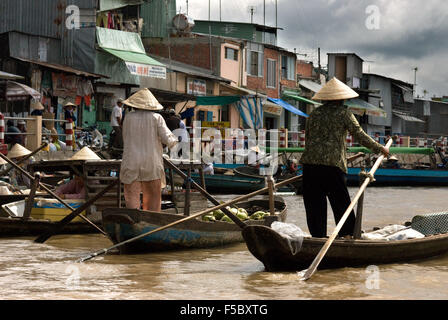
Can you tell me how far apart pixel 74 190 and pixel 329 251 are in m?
4.72

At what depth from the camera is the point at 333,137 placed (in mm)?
7238

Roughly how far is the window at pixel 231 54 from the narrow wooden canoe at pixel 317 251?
83.1ft

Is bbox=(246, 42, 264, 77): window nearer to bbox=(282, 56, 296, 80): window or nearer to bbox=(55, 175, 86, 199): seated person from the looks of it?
bbox=(282, 56, 296, 80): window

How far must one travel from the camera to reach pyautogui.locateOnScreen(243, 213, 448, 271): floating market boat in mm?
6703

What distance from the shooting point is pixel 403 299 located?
5.99 metres

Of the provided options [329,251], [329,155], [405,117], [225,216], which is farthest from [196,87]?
[405,117]

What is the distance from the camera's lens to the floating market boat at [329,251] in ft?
22.0

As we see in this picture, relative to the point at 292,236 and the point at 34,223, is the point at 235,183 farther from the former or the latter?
the point at 292,236

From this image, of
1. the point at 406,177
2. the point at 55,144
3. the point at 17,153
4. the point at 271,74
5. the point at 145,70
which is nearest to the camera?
the point at 17,153

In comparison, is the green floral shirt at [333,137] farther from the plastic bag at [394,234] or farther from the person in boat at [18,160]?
the person in boat at [18,160]

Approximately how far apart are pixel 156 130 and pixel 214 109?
2275 centimetres

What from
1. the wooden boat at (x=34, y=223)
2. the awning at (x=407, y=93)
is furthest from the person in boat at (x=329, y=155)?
the awning at (x=407, y=93)

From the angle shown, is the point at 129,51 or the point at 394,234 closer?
the point at 394,234

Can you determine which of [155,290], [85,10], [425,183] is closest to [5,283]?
[155,290]
